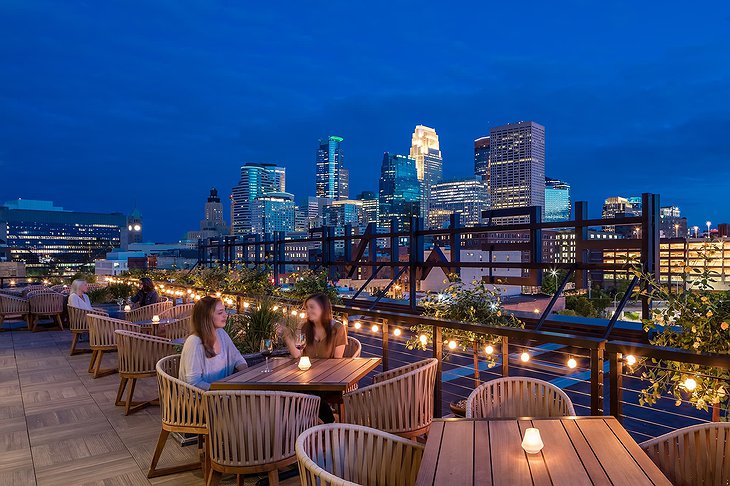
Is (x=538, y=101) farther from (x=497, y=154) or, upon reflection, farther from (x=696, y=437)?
(x=696, y=437)

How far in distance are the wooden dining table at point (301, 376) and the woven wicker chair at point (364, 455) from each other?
1058 mm

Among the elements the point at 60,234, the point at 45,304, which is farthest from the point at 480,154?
the point at 45,304

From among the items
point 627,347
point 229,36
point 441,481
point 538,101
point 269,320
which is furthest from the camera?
point 538,101

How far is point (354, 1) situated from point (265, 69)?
110ft

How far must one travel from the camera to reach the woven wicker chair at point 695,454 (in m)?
2.00

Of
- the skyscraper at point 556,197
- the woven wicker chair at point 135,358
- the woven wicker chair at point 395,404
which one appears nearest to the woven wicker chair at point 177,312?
the woven wicker chair at point 135,358

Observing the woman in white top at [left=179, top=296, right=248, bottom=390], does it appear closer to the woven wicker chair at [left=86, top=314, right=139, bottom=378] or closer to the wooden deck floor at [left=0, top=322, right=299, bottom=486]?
the wooden deck floor at [left=0, top=322, right=299, bottom=486]

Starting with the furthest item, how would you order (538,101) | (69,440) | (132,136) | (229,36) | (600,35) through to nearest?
(538,101) → (600,35) → (132,136) → (229,36) → (69,440)

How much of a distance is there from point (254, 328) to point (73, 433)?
1622mm

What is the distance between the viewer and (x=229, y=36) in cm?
7119

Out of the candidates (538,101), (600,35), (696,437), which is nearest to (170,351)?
(696,437)

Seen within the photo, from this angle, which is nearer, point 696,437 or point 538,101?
point 696,437

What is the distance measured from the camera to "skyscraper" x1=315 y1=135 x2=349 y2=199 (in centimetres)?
19212

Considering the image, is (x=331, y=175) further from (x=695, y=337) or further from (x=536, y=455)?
(x=536, y=455)
